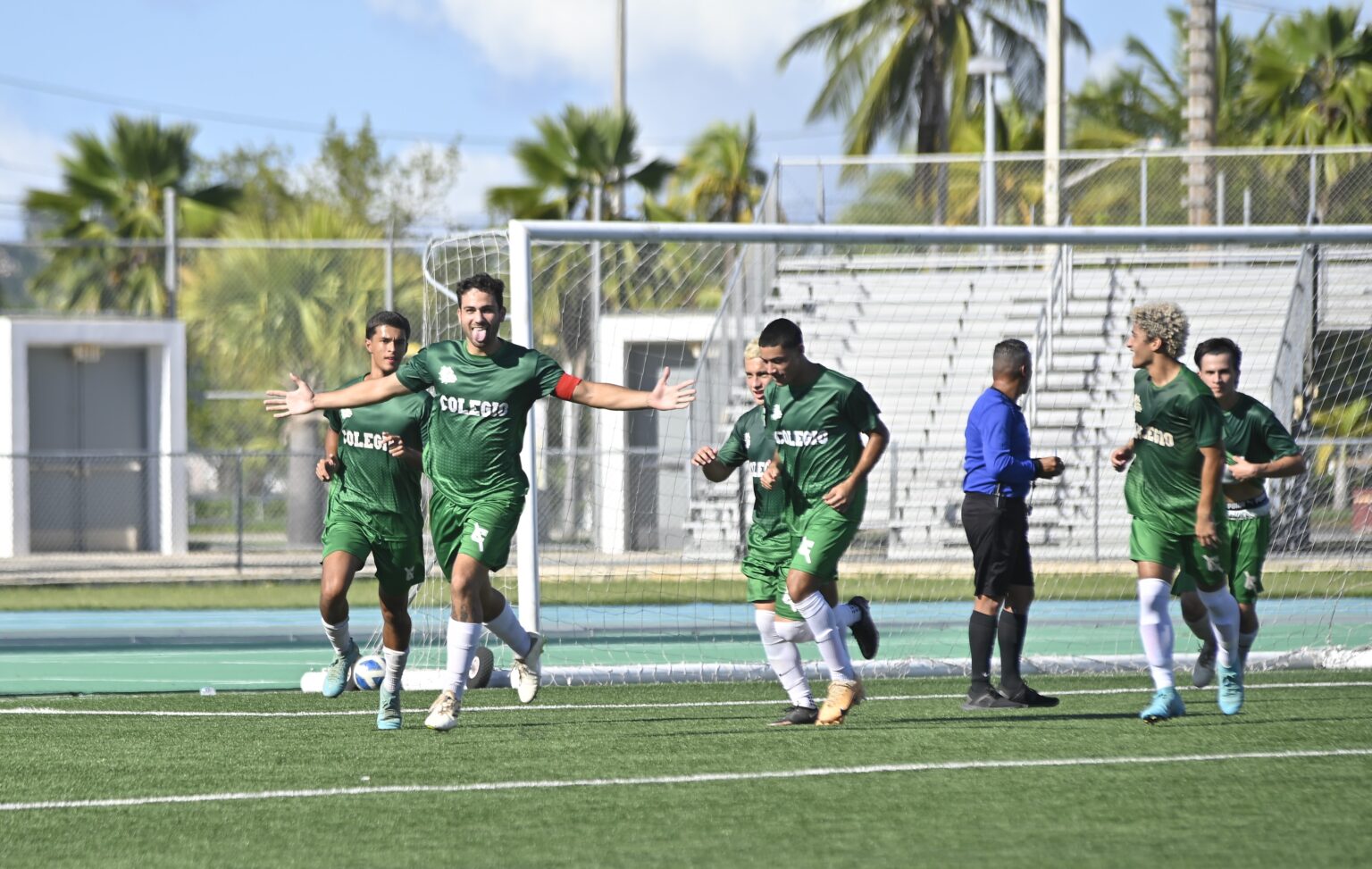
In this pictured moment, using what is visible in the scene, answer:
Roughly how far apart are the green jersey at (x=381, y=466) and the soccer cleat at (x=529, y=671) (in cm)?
85

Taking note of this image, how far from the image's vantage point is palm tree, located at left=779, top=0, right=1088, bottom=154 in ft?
107

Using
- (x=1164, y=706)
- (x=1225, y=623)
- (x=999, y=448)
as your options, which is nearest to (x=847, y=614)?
(x=999, y=448)

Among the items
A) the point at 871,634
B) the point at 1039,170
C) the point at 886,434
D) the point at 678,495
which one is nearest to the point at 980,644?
the point at 871,634

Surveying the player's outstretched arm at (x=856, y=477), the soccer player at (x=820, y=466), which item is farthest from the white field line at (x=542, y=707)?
the player's outstretched arm at (x=856, y=477)

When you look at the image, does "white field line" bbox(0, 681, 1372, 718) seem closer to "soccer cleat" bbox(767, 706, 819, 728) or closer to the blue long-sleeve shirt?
"soccer cleat" bbox(767, 706, 819, 728)

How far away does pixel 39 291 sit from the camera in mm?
27000

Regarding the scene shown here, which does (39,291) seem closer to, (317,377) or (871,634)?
(317,377)

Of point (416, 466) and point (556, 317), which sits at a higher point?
point (556, 317)

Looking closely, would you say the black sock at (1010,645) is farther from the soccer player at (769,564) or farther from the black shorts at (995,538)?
the soccer player at (769,564)

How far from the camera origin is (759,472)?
27.4 feet

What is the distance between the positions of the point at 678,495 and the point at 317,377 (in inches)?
437

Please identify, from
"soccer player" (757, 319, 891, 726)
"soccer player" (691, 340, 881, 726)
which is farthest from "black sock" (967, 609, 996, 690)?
"soccer player" (757, 319, 891, 726)

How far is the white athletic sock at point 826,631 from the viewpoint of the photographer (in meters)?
7.82

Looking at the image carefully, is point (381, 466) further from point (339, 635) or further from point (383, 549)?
point (339, 635)
